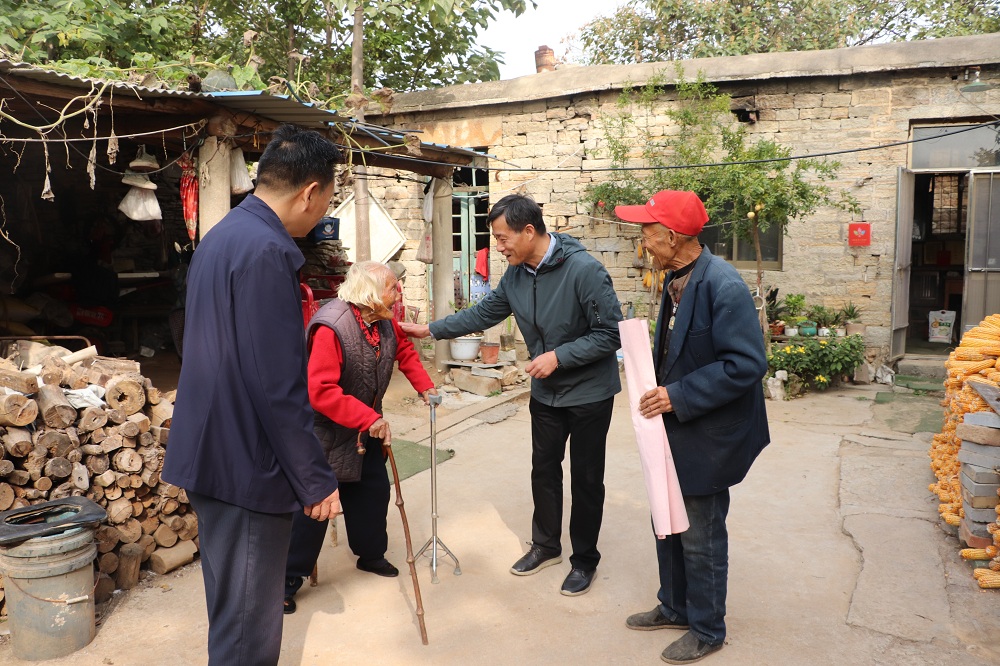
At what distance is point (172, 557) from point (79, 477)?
26.0 inches

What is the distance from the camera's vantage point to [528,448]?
6566 millimetres

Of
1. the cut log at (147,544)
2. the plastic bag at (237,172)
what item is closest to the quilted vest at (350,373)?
the cut log at (147,544)

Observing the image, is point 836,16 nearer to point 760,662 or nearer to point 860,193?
point 860,193

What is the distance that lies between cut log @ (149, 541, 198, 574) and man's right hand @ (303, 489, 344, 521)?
2184mm

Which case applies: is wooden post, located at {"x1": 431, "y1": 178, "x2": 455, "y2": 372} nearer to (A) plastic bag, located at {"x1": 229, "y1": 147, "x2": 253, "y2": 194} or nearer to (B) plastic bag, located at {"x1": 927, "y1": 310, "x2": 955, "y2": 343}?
(A) plastic bag, located at {"x1": 229, "y1": 147, "x2": 253, "y2": 194}

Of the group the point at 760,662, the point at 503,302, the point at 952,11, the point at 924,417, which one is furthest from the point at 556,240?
the point at 952,11

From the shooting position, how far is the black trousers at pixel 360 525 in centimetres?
357

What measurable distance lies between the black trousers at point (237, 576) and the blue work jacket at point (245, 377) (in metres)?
0.06

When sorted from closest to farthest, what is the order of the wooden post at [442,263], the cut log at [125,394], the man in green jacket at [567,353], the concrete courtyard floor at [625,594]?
the concrete courtyard floor at [625,594] < the man in green jacket at [567,353] < the cut log at [125,394] < the wooden post at [442,263]

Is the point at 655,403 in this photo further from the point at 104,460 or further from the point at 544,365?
the point at 104,460

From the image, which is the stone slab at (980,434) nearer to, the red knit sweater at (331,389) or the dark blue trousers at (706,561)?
the dark blue trousers at (706,561)

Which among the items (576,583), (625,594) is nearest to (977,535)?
(625,594)

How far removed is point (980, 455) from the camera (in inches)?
164

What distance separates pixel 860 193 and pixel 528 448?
19.3 feet
